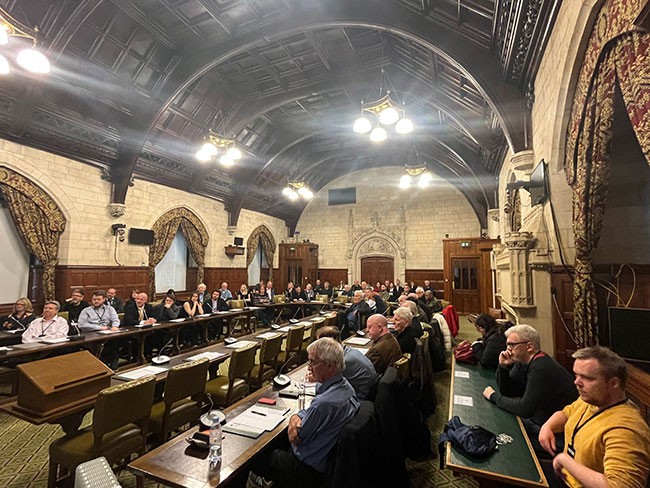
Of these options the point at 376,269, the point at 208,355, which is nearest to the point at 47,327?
the point at 208,355

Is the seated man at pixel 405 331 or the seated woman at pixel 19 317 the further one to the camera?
the seated woman at pixel 19 317

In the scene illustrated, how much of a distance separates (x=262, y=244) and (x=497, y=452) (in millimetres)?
12362

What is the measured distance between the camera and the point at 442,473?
2.59 metres

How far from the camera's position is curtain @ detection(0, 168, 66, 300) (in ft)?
18.9

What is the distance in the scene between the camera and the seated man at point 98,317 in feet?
15.7

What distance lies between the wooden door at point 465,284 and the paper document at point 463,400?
8.75m

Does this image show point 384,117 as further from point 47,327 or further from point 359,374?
point 47,327

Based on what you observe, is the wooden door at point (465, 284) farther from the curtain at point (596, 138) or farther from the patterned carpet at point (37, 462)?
the curtain at point (596, 138)

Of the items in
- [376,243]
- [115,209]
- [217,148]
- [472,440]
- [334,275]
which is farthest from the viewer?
[334,275]

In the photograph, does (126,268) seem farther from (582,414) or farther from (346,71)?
(582,414)

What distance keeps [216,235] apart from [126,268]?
3367 millimetres

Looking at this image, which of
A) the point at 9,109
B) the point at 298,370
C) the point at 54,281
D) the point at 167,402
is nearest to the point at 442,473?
the point at 298,370

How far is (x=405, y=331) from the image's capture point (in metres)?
3.48

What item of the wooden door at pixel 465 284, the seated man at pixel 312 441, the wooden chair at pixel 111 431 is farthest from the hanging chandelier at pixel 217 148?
the wooden door at pixel 465 284
